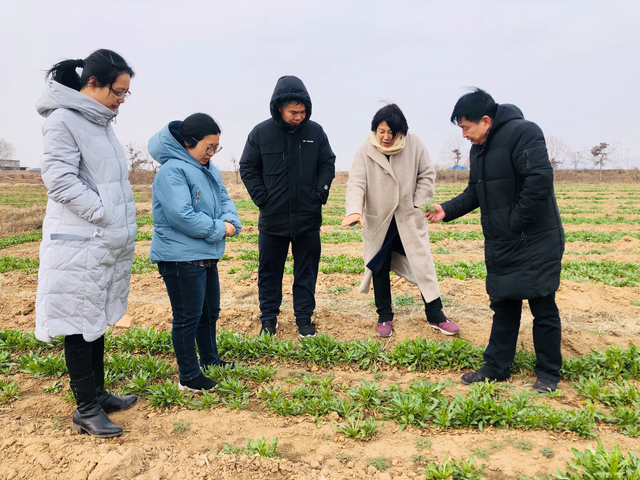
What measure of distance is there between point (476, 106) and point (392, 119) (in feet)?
3.27

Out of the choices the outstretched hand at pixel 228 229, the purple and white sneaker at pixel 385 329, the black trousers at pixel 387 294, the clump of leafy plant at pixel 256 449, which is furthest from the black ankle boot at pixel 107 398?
the black trousers at pixel 387 294

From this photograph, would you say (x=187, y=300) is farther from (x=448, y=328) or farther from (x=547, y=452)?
(x=448, y=328)

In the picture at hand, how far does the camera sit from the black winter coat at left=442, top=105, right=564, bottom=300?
3074 mm

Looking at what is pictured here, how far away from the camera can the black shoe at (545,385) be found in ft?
10.9

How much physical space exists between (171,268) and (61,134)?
112 cm

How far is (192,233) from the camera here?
10.5 ft

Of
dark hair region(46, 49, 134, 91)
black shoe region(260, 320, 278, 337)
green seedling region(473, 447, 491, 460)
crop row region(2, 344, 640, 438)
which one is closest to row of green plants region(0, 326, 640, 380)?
black shoe region(260, 320, 278, 337)

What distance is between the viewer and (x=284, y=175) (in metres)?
4.39

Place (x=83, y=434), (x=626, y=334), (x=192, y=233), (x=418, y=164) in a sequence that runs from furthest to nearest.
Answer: (x=626, y=334)
(x=418, y=164)
(x=192, y=233)
(x=83, y=434)

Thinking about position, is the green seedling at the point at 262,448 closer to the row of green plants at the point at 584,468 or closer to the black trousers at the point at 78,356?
the row of green plants at the point at 584,468

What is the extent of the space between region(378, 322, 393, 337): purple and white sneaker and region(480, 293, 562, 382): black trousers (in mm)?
1164

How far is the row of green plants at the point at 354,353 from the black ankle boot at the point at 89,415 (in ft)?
3.11

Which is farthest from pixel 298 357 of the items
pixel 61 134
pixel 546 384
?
pixel 61 134

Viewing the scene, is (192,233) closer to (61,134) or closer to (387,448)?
(61,134)
